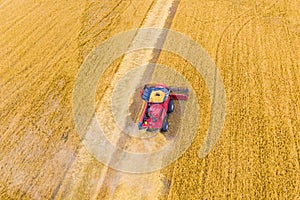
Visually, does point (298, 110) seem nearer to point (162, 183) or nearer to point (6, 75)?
point (162, 183)

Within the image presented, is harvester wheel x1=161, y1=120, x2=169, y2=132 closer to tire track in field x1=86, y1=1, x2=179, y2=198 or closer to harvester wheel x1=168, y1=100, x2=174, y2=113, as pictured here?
harvester wheel x1=168, y1=100, x2=174, y2=113

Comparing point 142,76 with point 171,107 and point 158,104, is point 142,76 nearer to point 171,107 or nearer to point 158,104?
point 171,107

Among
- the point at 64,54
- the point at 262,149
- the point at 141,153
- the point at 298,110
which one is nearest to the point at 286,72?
the point at 298,110

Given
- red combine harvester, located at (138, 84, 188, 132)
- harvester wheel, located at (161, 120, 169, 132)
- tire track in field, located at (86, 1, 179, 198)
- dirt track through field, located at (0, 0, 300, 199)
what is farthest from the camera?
harvester wheel, located at (161, 120, 169, 132)

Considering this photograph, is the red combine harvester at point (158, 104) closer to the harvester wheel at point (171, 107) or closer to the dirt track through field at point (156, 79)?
the harvester wheel at point (171, 107)

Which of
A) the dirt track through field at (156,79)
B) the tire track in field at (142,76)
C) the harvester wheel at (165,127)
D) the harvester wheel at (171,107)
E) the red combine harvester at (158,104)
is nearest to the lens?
the dirt track through field at (156,79)

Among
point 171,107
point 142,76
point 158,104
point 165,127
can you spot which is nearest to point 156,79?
point 142,76

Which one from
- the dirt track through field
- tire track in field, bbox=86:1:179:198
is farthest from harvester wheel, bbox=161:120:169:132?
tire track in field, bbox=86:1:179:198

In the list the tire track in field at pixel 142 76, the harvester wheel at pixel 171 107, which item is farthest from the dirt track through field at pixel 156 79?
the harvester wheel at pixel 171 107
